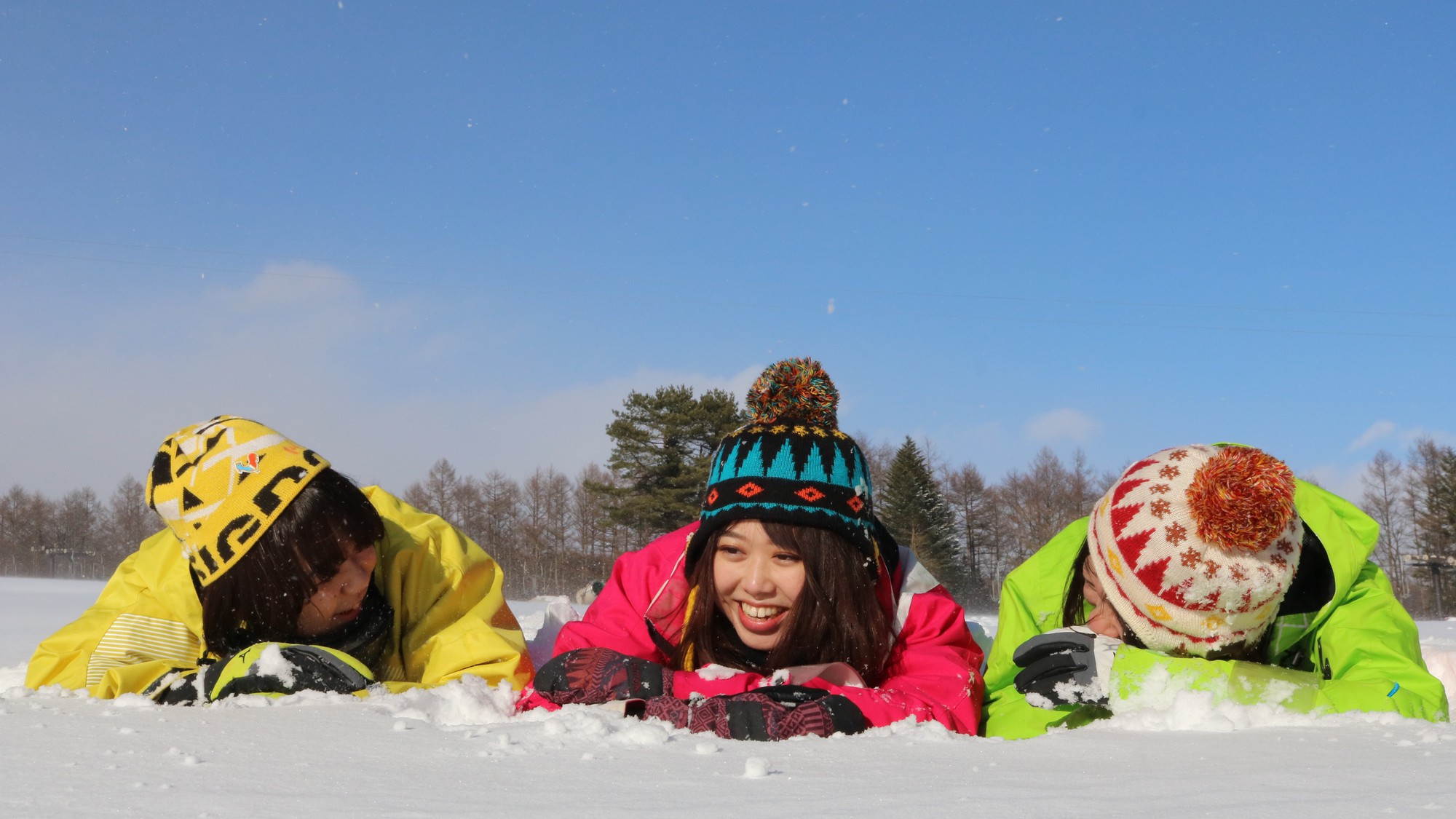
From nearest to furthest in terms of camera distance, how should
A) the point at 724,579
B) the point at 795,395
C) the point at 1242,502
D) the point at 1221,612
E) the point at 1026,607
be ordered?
the point at 1242,502, the point at 1221,612, the point at 724,579, the point at 1026,607, the point at 795,395

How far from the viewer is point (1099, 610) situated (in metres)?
2.58

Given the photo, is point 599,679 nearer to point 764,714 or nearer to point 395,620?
point 764,714

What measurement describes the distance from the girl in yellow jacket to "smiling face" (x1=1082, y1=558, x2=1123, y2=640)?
1529mm

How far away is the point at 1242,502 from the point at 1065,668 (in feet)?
1.79

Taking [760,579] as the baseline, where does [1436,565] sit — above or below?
above

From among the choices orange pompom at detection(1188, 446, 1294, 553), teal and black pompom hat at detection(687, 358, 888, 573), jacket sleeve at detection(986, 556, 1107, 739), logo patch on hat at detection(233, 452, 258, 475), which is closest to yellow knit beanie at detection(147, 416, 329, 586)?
logo patch on hat at detection(233, 452, 258, 475)

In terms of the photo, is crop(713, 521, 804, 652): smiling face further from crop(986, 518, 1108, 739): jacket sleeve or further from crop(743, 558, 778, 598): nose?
crop(986, 518, 1108, 739): jacket sleeve

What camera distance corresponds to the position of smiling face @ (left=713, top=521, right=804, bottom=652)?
2.55m

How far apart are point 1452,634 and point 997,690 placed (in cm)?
683

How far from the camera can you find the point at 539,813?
1.16 metres

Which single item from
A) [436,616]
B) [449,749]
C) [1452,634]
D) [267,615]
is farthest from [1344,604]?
[1452,634]

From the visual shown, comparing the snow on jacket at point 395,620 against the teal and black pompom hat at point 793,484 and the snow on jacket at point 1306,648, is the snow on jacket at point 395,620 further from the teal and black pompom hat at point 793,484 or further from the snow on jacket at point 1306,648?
the snow on jacket at point 1306,648

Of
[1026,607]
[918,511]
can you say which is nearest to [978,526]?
[918,511]

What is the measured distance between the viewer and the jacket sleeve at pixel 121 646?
2.50 m
